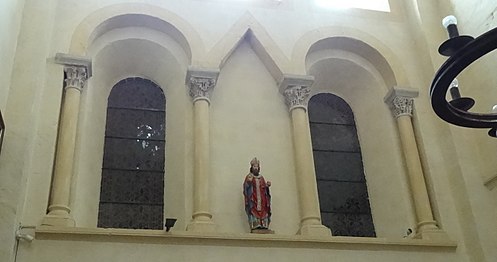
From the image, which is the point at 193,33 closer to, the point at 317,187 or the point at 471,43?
the point at 317,187

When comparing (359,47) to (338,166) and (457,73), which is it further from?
(457,73)

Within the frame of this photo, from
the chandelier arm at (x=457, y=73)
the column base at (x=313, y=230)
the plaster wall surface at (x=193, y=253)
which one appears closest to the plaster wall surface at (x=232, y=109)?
the plaster wall surface at (x=193, y=253)

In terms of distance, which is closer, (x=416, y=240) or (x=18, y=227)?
(x=18, y=227)

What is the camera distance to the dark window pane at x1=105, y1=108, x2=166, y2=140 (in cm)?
821

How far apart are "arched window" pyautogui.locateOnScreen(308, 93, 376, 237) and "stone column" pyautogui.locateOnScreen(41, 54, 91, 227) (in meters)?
3.23

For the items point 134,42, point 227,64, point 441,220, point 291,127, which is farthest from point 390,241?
point 134,42

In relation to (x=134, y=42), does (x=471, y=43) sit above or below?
below

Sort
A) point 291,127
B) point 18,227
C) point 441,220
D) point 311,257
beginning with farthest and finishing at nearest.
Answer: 1. point 291,127
2. point 441,220
3. point 311,257
4. point 18,227

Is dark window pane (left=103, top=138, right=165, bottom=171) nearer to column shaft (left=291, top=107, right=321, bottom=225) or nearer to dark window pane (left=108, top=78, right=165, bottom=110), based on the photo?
dark window pane (left=108, top=78, right=165, bottom=110)

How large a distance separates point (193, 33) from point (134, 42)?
847 millimetres

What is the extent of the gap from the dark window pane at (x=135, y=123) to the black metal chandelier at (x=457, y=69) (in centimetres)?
471

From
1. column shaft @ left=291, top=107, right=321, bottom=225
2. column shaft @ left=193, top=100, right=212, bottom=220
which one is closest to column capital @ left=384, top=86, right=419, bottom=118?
column shaft @ left=291, top=107, right=321, bottom=225

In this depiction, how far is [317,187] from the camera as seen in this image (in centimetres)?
827

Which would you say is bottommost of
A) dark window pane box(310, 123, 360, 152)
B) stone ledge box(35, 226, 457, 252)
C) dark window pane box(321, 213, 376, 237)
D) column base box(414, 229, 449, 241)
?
stone ledge box(35, 226, 457, 252)
